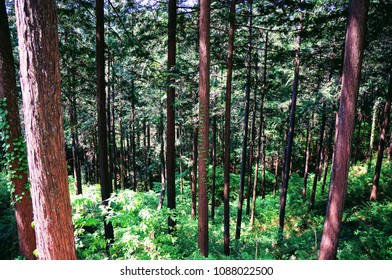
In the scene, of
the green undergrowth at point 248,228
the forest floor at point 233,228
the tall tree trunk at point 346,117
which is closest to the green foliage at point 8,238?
the forest floor at point 233,228

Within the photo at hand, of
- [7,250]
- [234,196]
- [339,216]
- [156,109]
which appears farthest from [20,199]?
[234,196]

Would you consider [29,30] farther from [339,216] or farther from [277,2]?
[277,2]

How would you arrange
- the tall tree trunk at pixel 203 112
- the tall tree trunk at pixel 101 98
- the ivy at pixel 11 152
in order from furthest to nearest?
1. the tall tree trunk at pixel 101 98
2. the tall tree trunk at pixel 203 112
3. the ivy at pixel 11 152

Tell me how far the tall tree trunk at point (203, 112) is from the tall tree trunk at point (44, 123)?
12.8ft

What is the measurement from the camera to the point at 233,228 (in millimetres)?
14344

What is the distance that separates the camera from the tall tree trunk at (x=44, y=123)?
105 inches

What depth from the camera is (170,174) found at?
26.8 feet

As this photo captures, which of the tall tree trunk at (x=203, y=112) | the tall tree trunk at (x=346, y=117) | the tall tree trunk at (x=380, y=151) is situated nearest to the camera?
the tall tree trunk at (x=346, y=117)

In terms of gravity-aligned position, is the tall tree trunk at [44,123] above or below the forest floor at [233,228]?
above

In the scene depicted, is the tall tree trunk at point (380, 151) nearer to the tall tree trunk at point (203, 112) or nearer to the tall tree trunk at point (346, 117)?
the tall tree trunk at point (346, 117)

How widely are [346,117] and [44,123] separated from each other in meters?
6.37

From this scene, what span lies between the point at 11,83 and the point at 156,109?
40.8ft

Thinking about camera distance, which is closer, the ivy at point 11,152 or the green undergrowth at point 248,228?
the green undergrowth at point 248,228
